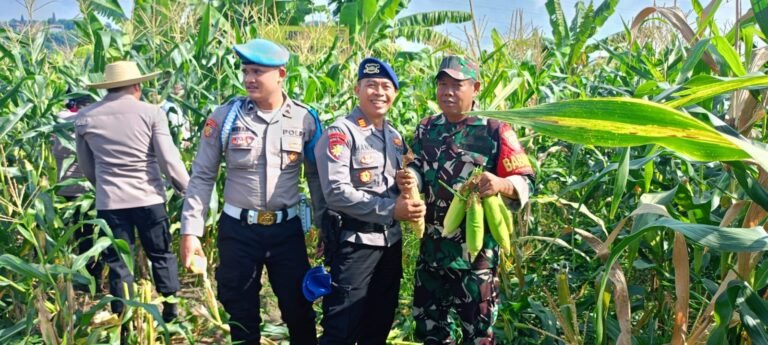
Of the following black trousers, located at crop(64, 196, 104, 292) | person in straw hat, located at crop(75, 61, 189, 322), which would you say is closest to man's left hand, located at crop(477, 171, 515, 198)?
person in straw hat, located at crop(75, 61, 189, 322)

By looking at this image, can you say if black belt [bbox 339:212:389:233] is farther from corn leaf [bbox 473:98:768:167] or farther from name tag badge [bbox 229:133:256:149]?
corn leaf [bbox 473:98:768:167]

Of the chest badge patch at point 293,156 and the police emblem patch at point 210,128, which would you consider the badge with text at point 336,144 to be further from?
the police emblem patch at point 210,128

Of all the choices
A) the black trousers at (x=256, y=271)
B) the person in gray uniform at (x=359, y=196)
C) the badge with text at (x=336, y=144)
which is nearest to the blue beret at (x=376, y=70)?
the person in gray uniform at (x=359, y=196)

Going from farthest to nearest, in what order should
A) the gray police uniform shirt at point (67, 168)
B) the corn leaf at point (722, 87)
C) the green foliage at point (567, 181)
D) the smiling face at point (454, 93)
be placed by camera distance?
1. the gray police uniform shirt at point (67, 168)
2. the smiling face at point (454, 93)
3. the green foliage at point (567, 181)
4. the corn leaf at point (722, 87)

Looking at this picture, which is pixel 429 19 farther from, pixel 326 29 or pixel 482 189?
pixel 482 189

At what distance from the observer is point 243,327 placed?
2.90 meters

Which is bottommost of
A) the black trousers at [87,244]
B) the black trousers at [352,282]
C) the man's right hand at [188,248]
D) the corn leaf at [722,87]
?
the black trousers at [87,244]

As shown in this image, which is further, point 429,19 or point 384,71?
point 429,19

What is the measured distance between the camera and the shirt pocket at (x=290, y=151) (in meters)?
2.88

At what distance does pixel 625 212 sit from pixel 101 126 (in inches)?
116

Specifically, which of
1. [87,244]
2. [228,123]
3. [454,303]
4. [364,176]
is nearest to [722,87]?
[364,176]

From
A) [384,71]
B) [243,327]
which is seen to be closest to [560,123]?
[384,71]

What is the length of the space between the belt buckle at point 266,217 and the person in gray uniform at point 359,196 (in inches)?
10.1

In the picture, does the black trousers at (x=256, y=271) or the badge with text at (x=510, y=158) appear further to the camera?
the black trousers at (x=256, y=271)
